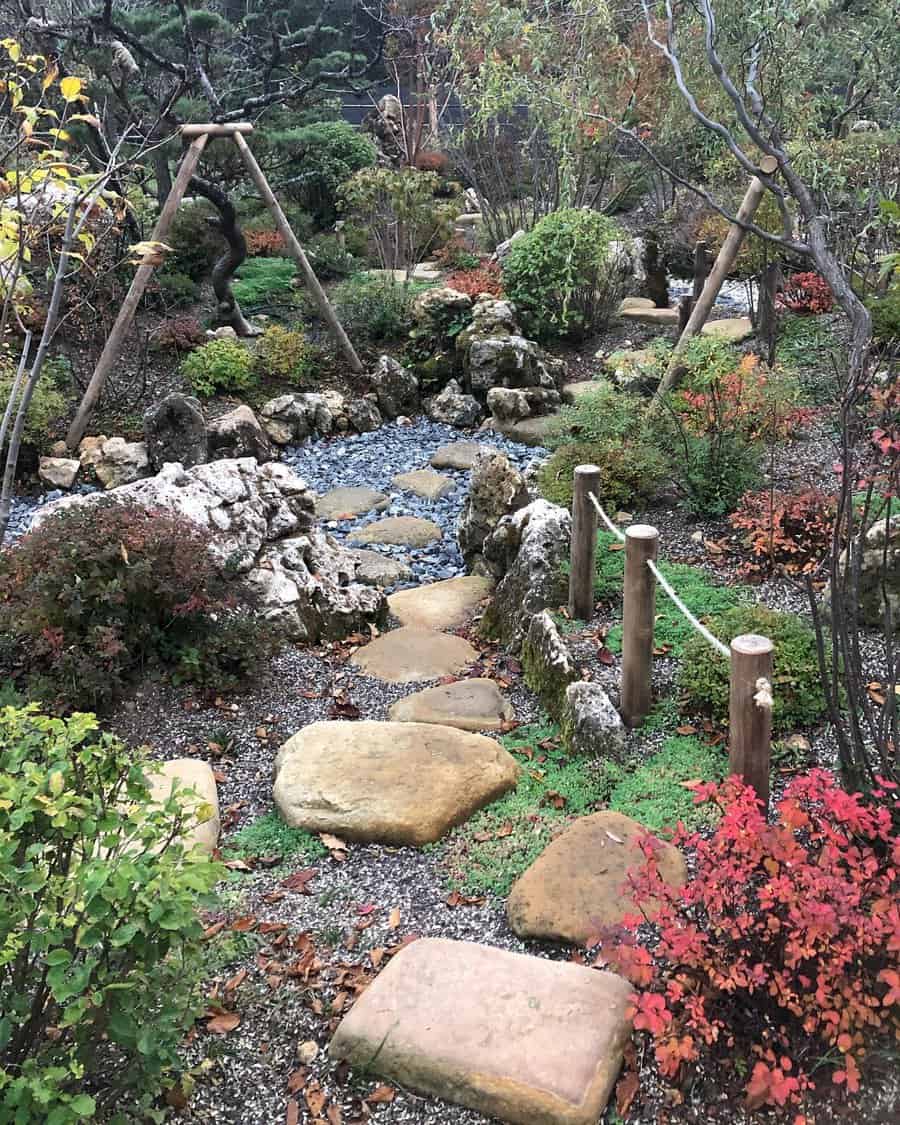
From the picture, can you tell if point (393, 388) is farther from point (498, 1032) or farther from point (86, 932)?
point (86, 932)

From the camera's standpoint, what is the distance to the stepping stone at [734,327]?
30.4 ft

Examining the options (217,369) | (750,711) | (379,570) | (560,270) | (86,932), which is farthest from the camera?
(560,270)

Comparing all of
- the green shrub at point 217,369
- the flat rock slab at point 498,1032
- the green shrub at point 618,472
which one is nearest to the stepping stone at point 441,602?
the green shrub at point 618,472

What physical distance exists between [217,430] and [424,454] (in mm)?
1866

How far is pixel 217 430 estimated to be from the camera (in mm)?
7758

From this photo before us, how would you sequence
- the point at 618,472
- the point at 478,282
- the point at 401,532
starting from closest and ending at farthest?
the point at 618,472
the point at 401,532
the point at 478,282

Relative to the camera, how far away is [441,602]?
228 inches

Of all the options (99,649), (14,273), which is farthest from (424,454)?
(14,273)

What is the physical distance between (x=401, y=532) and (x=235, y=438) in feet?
5.53

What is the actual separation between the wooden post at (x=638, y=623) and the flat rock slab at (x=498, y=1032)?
4.65 feet

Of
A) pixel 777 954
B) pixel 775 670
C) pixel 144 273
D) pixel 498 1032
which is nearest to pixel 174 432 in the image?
pixel 144 273

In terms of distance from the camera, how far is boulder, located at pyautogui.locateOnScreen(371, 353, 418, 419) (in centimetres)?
952

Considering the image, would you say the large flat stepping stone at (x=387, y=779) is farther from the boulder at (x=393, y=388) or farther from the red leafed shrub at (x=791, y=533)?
the boulder at (x=393, y=388)

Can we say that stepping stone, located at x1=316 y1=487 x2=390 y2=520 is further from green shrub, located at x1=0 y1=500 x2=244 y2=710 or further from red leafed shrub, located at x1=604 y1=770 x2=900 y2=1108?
red leafed shrub, located at x1=604 y1=770 x2=900 y2=1108
